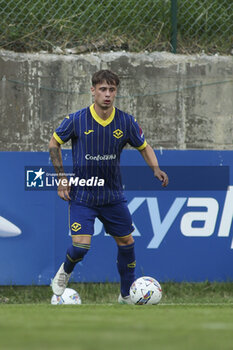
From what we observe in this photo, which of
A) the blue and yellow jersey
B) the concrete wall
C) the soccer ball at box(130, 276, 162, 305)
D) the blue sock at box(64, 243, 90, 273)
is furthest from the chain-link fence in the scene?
the soccer ball at box(130, 276, 162, 305)

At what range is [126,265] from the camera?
8078mm

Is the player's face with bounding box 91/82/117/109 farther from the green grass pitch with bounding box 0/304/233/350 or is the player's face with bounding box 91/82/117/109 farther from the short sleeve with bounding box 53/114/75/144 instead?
the green grass pitch with bounding box 0/304/233/350

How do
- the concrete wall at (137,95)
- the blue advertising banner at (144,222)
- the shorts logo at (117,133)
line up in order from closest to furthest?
the shorts logo at (117,133), the blue advertising banner at (144,222), the concrete wall at (137,95)

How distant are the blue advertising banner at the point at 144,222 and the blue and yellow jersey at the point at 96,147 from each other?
5.96ft

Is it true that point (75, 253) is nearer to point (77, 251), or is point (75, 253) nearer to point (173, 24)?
point (77, 251)

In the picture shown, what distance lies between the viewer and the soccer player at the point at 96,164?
767 cm

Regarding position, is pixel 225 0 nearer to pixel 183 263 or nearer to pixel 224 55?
pixel 224 55

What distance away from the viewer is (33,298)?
9.48m

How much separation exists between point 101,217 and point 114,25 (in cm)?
378

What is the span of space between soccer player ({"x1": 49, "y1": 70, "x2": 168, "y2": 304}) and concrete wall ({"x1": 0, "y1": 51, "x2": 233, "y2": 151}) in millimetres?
2138

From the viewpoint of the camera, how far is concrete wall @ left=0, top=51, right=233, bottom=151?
988cm

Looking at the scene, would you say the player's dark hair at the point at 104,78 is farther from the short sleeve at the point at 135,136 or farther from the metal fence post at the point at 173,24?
the metal fence post at the point at 173,24

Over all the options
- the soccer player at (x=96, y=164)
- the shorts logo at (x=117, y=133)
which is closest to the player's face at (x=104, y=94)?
the soccer player at (x=96, y=164)

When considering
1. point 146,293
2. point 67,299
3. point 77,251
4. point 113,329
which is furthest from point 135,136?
point 113,329
